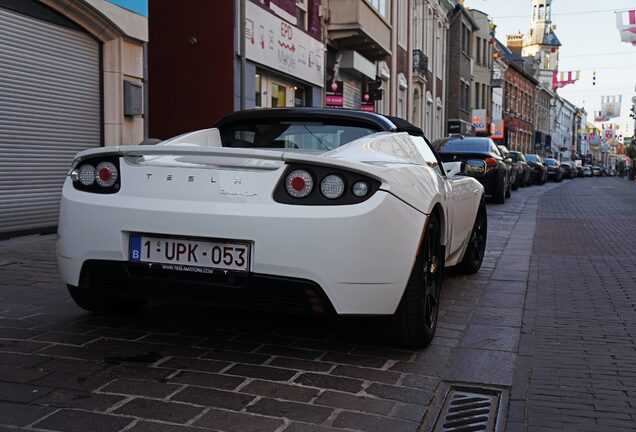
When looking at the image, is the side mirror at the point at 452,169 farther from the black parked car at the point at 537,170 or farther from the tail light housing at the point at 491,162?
the black parked car at the point at 537,170

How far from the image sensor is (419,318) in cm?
381

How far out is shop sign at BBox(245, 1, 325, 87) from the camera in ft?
48.2

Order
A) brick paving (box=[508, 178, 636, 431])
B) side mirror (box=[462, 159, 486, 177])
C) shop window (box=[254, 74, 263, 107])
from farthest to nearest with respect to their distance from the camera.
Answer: shop window (box=[254, 74, 263, 107]), side mirror (box=[462, 159, 486, 177]), brick paving (box=[508, 178, 636, 431])

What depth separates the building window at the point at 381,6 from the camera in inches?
892

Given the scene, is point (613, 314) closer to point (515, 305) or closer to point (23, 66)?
point (515, 305)

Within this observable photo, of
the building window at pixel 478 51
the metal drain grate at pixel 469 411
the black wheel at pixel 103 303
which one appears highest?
the building window at pixel 478 51

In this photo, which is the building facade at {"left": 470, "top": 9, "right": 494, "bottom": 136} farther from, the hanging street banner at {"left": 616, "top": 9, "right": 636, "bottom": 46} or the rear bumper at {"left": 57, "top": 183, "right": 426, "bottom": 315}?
the rear bumper at {"left": 57, "top": 183, "right": 426, "bottom": 315}

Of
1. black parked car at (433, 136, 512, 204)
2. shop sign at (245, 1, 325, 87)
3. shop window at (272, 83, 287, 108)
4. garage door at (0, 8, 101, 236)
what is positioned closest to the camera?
garage door at (0, 8, 101, 236)

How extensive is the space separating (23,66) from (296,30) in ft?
30.3

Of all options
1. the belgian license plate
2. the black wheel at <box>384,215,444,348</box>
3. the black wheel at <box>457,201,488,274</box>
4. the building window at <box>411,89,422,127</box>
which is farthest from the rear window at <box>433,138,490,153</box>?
the building window at <box>411,89,422,127</box>

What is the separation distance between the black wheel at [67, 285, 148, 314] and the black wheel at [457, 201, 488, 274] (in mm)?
3183

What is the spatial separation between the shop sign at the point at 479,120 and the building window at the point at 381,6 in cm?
2567

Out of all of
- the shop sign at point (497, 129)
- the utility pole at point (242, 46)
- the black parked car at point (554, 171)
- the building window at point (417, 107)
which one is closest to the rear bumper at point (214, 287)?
the utility pole at point (242, 46)

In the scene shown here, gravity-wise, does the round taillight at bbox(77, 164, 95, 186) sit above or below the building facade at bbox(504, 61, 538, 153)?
below
